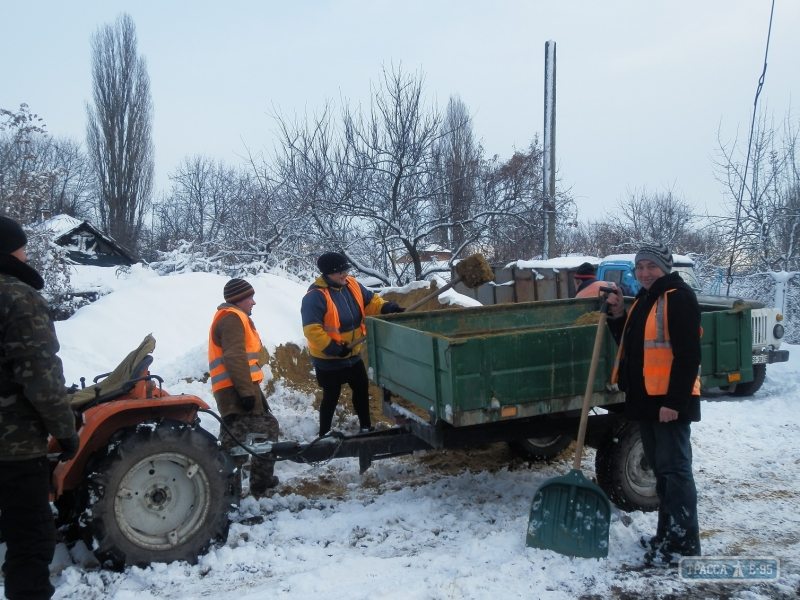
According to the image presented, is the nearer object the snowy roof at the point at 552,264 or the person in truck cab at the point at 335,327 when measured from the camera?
the person in truck cab at the point at 335,327

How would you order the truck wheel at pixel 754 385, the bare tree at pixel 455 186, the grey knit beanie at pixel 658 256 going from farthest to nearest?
the bare tree at pixel 455 186
the truck wheel at pixel 754 385
the grey knit beanie at pixel 658 256

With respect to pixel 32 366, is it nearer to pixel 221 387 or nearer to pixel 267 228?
pixel 221 387

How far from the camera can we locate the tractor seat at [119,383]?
13.2ft

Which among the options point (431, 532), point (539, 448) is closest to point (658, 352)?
point (431, 532)

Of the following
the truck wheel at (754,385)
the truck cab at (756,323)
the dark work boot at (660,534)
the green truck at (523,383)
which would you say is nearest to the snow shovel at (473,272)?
the green truck at (523,383)

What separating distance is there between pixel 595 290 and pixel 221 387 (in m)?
3.81

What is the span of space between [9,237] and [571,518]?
3.33 m

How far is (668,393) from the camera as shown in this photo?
12.3 feet

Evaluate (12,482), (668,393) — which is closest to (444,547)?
(668,393)

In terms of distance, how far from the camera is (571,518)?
13.0 feet

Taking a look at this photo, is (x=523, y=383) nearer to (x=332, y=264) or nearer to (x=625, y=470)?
(x=625, y=470)

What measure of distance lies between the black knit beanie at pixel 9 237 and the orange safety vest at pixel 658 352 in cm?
331

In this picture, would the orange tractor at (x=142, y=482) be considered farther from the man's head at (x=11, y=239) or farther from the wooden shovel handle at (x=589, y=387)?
the wooden shovel handle at (x=589, y=387)

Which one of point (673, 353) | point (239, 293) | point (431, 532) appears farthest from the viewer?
point (239, 293)
